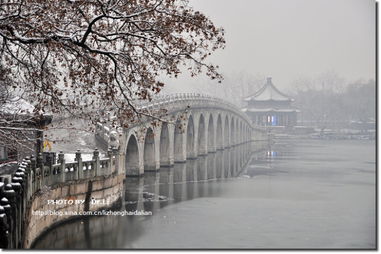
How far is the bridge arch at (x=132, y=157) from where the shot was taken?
124 feet

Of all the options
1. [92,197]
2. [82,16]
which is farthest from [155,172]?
[82,16]

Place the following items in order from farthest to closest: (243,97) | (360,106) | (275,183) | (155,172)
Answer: (243,97) → (360,106) → (155,172) → (275,183)

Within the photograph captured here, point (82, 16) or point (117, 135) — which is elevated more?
point (82, 16)

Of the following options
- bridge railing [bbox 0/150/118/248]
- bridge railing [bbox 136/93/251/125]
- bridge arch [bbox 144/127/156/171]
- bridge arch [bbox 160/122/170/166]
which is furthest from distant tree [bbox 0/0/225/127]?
bridge arch [bbox 160/122/170/166]

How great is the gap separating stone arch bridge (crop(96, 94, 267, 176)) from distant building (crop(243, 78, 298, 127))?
360cm

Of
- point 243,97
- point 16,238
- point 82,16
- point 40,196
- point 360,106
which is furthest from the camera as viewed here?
point 243,97

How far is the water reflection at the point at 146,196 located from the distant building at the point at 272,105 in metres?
21.1

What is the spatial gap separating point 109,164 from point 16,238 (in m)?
13.4

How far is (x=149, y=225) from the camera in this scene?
22.9 m

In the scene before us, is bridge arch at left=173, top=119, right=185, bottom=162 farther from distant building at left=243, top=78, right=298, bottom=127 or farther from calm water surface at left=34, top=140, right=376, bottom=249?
distant building at left=243, top=78, right=298, bottom=127

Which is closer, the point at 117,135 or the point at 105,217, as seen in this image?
the point at 105,217

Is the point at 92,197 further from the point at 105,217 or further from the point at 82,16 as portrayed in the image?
the point at 82,16

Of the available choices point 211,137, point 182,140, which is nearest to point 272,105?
point 211,137

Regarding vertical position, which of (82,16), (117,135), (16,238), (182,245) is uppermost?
(82,16)
